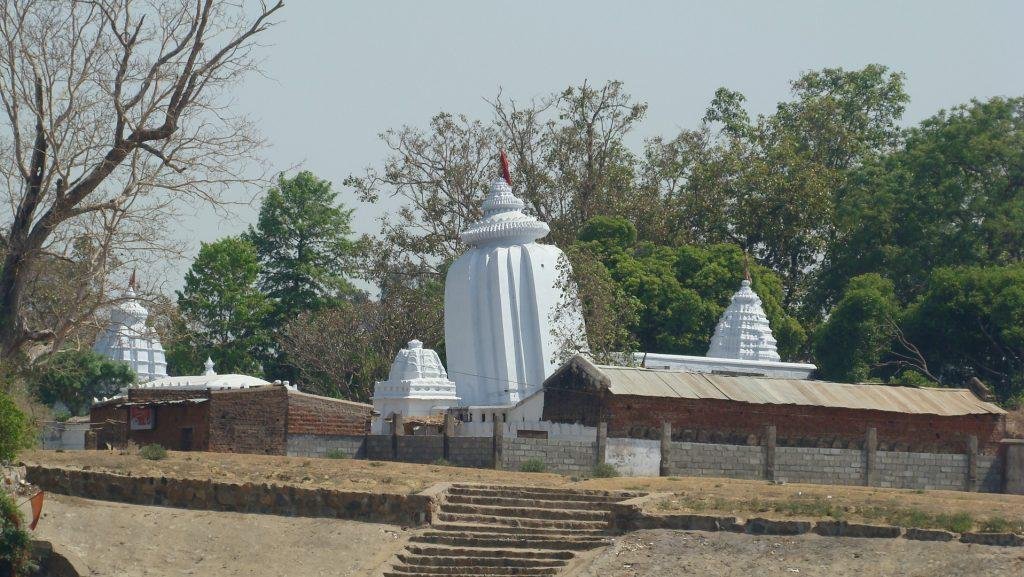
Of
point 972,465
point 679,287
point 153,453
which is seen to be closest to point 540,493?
point 153,453

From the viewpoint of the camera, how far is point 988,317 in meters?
42.4

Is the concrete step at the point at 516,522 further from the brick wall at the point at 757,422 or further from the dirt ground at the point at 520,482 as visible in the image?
the brick wall at the point at 757,422

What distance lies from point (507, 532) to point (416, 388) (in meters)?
16.6

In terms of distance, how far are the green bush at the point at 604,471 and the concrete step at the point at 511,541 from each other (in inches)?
223

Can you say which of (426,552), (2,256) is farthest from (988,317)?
(2,256)

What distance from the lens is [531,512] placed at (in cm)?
2281

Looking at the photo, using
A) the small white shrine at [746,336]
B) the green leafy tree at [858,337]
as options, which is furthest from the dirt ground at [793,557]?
the green leafy tree at [858,337]

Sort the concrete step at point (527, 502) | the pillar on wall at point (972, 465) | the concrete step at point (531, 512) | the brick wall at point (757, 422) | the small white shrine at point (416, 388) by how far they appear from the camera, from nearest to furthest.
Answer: the concrete step at point (531, 512), the concrete step at point (527, 502), the pillar on wall at point (972, 465), the brick wall at point (757, 422), the small white shrine at point (416, 388)

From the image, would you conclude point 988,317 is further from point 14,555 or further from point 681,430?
point 14,555

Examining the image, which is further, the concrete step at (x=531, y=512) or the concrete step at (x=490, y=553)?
the concrete step at (x=531, y=512)

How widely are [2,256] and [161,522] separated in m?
4.40

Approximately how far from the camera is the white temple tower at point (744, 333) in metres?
44.3

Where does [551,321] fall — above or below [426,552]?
above

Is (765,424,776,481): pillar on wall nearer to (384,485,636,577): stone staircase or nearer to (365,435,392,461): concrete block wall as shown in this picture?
(384,485,636,577): stone staircase
